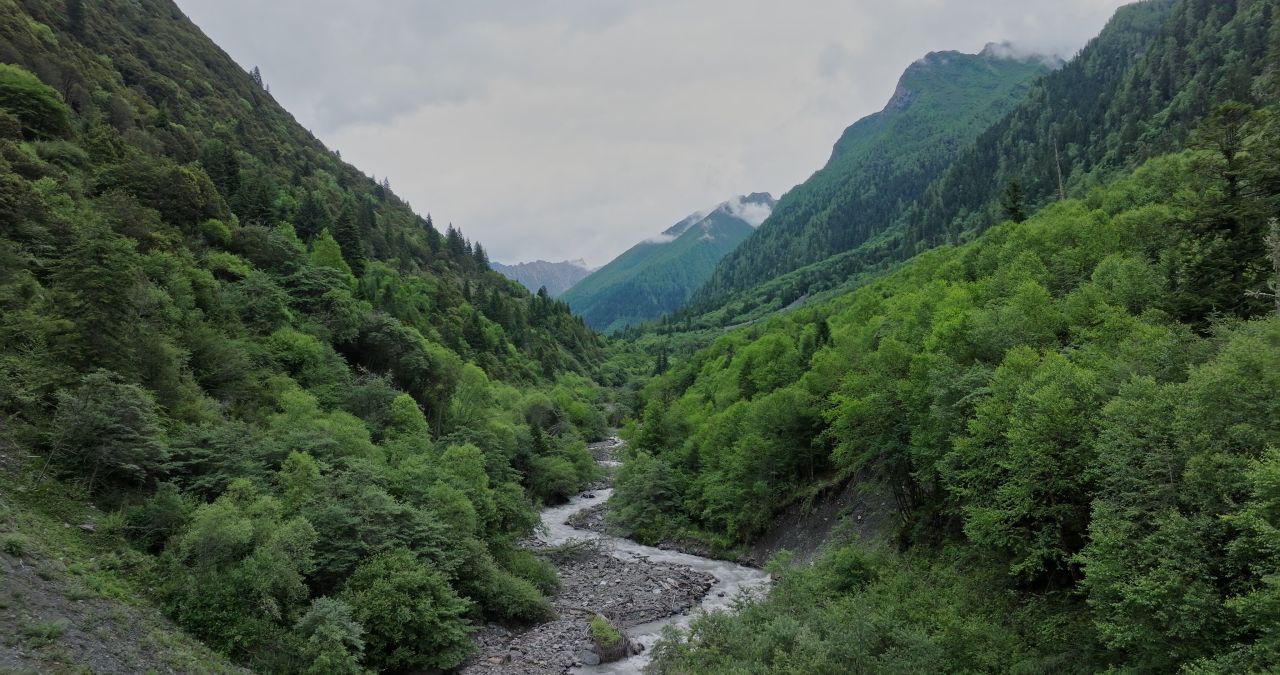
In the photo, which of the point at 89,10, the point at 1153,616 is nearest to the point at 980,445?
the point at 1153,616

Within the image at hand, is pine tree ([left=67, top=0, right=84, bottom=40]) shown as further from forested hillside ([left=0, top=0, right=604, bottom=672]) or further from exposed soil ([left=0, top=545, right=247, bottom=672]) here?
exposed soil ([left=0, top=545, right=247, bottom=672])

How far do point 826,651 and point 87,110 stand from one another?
8063 centimetres

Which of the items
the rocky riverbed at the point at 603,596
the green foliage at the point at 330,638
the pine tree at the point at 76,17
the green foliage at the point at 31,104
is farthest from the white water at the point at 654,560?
the pine tree at the point at 76,17

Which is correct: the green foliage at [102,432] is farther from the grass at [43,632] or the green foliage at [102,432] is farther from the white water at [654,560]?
the white water at [654,560]

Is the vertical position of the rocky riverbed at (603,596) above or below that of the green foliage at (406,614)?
below

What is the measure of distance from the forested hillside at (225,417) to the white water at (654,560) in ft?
19.5

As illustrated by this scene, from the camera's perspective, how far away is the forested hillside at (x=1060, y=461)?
51.7 feet

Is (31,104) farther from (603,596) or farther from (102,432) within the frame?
(603,596)

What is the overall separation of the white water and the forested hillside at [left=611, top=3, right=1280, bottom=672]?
10.3 ft

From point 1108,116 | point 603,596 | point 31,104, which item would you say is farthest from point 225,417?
point 1108,116

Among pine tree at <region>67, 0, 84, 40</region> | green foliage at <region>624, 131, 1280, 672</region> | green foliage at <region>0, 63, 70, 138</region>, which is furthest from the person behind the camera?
pine tree at <region>67, 0, 84, 40</region>

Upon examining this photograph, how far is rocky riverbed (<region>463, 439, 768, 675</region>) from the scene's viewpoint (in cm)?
3083

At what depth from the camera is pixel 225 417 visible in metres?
36.2

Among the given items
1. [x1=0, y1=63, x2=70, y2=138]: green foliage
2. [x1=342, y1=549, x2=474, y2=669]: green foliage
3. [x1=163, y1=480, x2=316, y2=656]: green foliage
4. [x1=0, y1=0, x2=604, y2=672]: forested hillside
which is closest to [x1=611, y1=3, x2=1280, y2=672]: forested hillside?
[x1=342, y1=549, x2=474, y2=669]: green foliage
